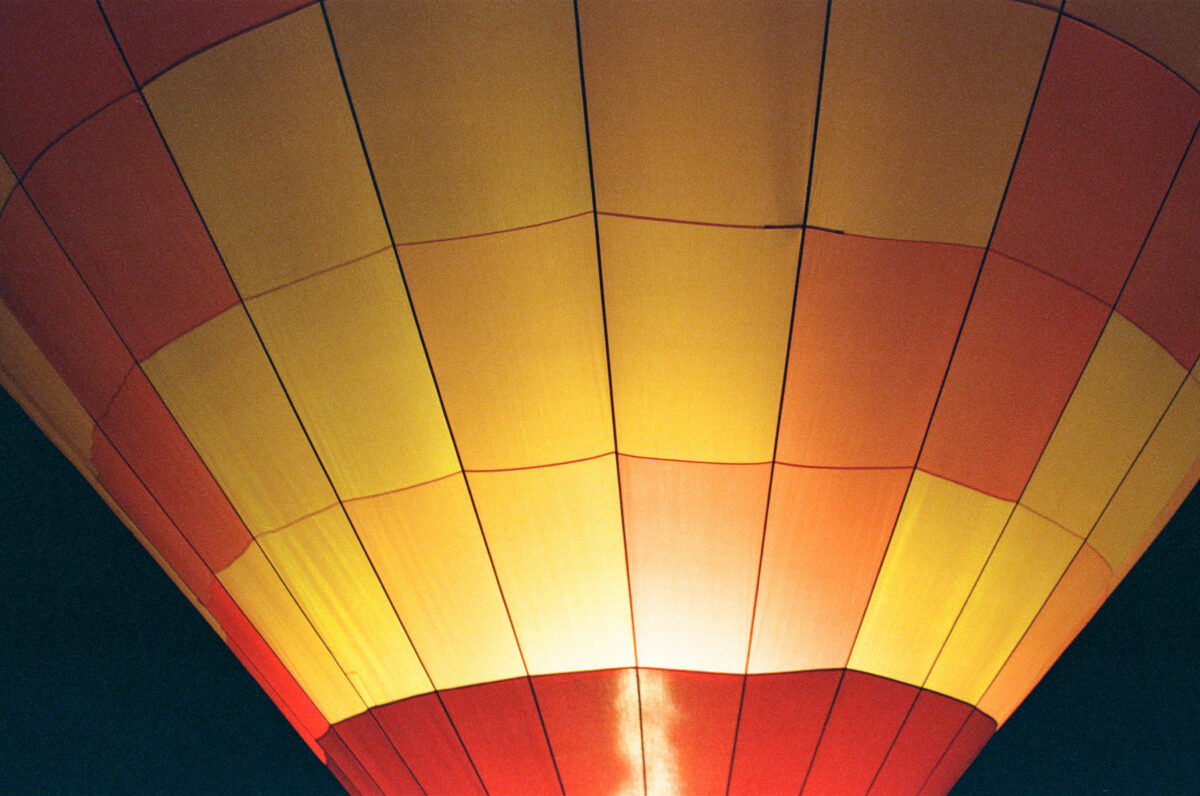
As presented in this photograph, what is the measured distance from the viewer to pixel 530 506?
210 centimetres

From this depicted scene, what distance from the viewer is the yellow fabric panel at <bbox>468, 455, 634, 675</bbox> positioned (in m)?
2.09

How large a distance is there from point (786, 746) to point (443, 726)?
1.04m

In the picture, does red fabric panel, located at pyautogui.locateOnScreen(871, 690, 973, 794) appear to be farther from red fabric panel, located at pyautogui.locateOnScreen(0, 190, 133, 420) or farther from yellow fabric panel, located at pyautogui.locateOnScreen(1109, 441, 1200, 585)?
red fabric panel, located at pyautogui.locateOnScreen(0, 190, 133, 420)

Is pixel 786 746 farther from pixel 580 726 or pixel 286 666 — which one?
pixel 286 666

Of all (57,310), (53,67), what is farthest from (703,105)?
(57,310)

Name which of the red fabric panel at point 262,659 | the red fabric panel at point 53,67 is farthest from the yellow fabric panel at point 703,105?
the red fabric panel at point 262,659

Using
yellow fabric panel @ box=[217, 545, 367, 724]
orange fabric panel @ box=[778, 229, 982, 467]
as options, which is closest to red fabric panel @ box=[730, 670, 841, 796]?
orange fabric panel @ box=[778, 229, 982, 467]

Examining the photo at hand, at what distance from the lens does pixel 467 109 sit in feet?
5.80

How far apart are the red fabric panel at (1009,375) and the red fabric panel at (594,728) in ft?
3.59

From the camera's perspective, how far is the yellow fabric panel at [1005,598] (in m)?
2.16

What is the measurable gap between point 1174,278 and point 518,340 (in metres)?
1.63

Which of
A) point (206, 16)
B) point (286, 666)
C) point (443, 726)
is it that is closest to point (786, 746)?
point (443, 726)

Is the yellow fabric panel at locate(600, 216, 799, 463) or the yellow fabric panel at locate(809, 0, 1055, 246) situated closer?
the yellow fabric panel at locate(809, 0, 1055, 246)

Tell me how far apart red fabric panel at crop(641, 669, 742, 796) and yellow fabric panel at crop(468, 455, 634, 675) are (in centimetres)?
15
